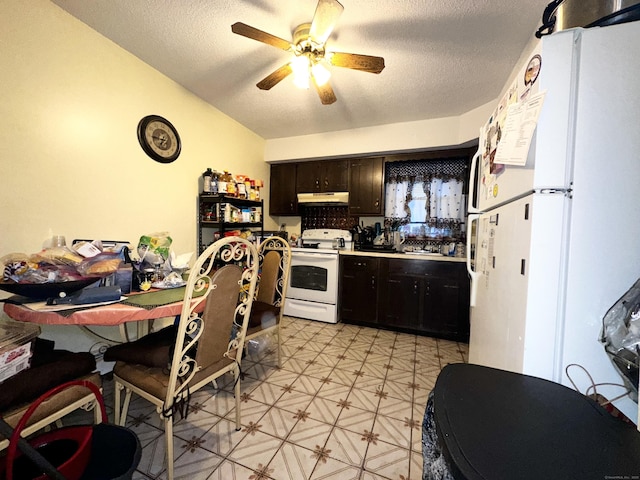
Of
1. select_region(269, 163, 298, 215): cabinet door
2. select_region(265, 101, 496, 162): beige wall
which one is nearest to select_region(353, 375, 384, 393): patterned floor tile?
select_region(269, 163, 298, 215): cabinet door

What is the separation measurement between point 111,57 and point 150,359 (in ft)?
6.87

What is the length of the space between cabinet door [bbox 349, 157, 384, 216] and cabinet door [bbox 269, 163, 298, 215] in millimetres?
867

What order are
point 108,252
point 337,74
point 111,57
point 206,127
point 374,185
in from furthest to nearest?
point 374,185 < point 206,127 < point 337,74 < point 111,57 < point 108,252

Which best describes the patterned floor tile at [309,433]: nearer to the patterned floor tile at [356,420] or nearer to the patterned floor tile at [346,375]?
the patterned floor tile at [356,420]

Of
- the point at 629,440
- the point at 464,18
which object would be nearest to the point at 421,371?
the point at 629,440

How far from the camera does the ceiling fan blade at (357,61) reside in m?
1.51

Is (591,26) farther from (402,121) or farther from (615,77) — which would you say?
(402,121)

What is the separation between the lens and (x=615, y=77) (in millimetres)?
711

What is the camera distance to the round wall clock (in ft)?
6.52

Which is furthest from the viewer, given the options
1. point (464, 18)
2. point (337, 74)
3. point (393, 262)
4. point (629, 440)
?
point (393, 262)

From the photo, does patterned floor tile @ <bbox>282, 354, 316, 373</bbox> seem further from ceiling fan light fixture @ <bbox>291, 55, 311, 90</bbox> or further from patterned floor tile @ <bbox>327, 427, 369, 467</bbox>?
ceiling fan light fixture @ <bbox>291, 55, 311, 90</bbox>

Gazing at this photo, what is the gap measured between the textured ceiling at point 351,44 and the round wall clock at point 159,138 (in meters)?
0.44

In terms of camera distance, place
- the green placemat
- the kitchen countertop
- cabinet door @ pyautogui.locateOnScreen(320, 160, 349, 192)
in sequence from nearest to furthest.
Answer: the green placemat → the kitchen countertop → cabinet door @ pyautogui.locateOnScreen(320, 160, 349, 192)

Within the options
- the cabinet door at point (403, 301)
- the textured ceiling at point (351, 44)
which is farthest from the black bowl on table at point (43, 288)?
the cabinet door at point (403, 301)
